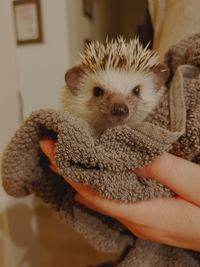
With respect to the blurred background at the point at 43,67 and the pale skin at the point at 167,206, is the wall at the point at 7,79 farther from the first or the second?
the pale skin at the point at 167,206

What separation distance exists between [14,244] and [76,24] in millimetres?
1085

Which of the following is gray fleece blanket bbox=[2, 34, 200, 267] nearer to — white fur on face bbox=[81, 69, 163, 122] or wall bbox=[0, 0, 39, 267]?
white fur on face bbox=[81, 69, 163, 122]

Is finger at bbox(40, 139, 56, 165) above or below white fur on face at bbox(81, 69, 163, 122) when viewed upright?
below

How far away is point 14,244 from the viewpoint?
938 mm

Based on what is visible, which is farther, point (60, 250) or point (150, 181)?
point (60, 250)

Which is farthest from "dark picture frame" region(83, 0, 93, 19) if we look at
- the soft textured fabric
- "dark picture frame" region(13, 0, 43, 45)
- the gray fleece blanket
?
the gray fleece blanket

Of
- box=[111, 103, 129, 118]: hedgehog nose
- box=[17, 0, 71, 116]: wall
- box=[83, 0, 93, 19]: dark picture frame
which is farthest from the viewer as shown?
box=[83, 0, 93, 19]: dark picture frame

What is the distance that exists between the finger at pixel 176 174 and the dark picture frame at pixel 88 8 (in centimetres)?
139

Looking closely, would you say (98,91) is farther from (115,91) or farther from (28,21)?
(28,21)

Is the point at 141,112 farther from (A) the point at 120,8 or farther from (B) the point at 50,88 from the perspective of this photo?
(A) the point at 120,8

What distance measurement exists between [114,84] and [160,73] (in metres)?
0.11

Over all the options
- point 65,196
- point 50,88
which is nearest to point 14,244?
point 65,196

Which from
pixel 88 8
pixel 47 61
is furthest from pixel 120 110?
pixel 88 8

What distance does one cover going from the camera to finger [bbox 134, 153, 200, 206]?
1.94ft
